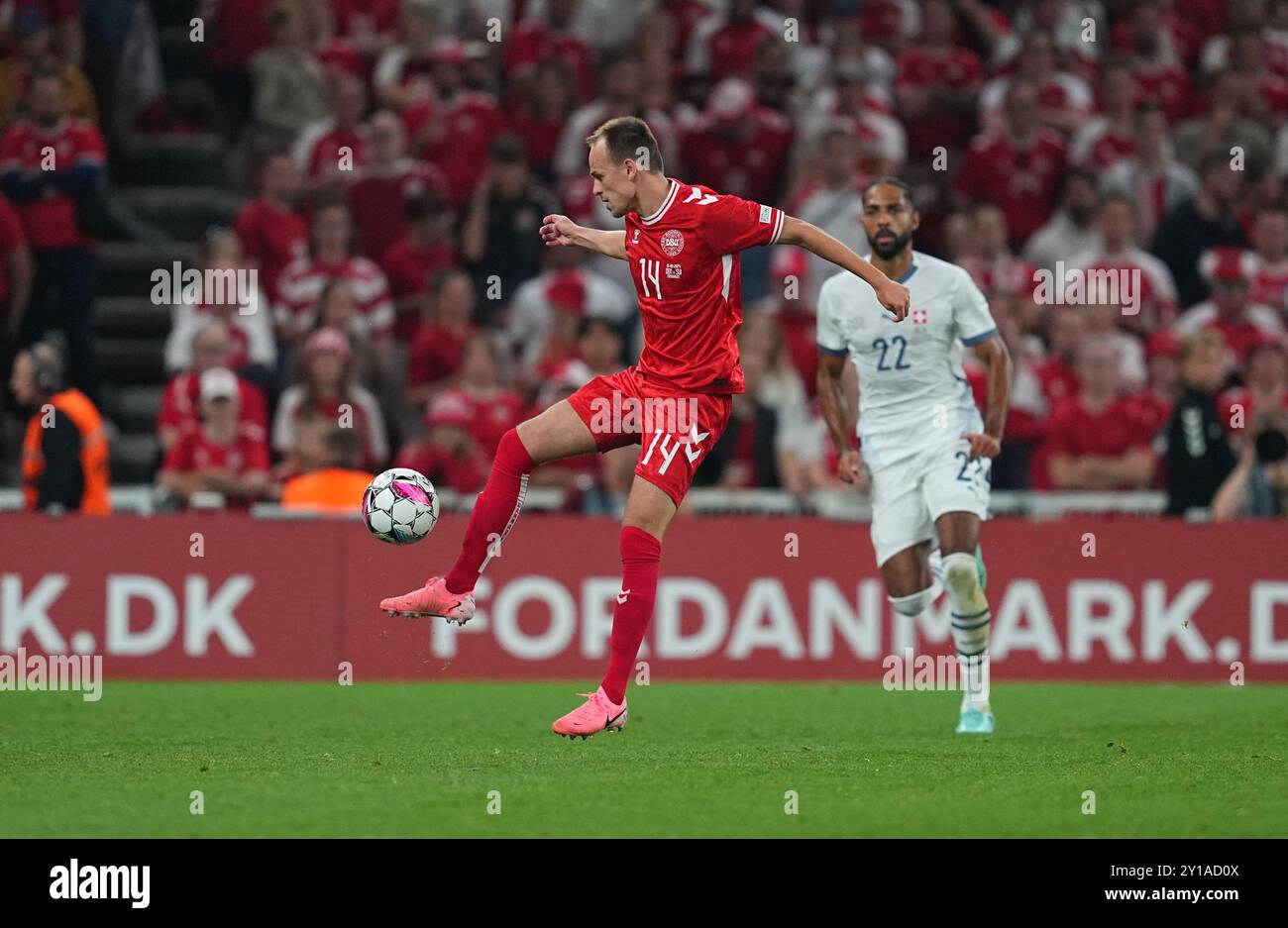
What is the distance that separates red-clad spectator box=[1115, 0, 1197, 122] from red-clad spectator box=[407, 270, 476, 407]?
22.3 ft

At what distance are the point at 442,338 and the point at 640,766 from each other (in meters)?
7.59

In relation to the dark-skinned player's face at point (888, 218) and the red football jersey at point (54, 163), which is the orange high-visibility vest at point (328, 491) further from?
the dark-skinned player's face at point (888, 218)

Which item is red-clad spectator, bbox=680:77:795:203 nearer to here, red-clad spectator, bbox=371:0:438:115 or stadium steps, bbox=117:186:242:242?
red-clad spectator, bbox=371:0:438:115

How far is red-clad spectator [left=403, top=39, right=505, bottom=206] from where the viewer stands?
17.5 meters

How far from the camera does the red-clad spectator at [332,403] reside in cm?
1488

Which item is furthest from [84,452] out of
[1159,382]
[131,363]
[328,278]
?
Answer: [1159,382]

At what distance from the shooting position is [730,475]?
15.1 meters

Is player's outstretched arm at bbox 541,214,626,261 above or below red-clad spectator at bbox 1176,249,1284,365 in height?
below

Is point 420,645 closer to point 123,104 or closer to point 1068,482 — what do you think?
point 1068,482

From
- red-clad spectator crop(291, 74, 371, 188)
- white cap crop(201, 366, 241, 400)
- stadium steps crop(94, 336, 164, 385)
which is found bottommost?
white cap crop(201, 366, 241, 400)

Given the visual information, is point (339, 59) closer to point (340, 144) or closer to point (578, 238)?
point (340, 144)


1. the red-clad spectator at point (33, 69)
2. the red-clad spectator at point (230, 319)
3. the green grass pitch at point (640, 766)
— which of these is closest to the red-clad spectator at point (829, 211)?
the red-clad spectator at point (230, 319)

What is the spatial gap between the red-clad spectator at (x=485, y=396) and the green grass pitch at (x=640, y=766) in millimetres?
2832

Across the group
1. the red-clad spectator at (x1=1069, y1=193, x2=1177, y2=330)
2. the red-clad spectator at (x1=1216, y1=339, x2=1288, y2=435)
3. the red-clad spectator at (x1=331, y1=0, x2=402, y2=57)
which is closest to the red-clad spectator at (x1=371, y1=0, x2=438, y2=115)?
the red-clad spectator at (x1=331, y1=0, x2=402, y2=57)
